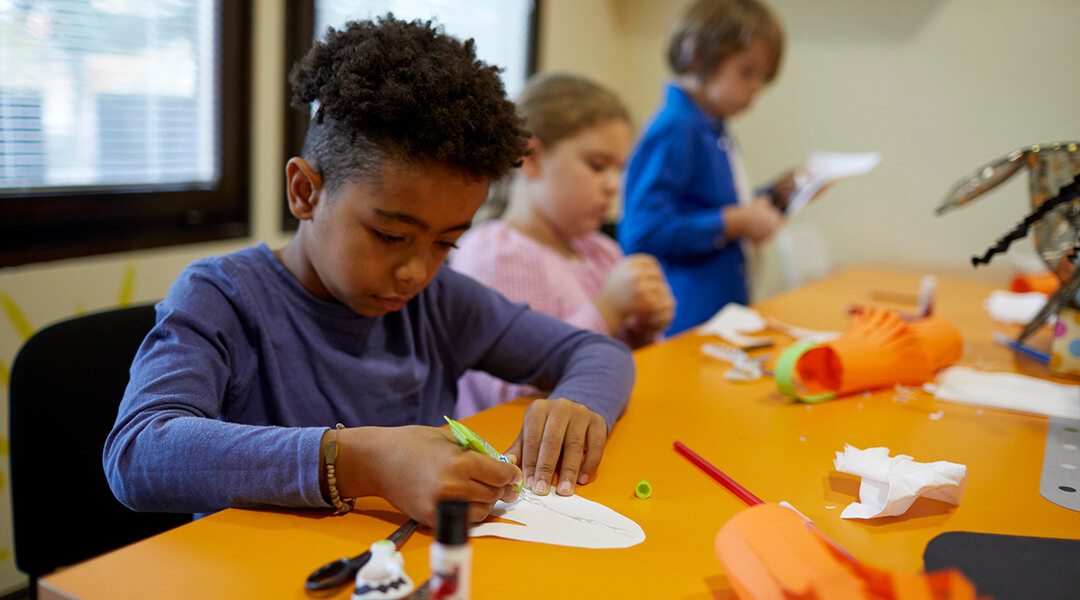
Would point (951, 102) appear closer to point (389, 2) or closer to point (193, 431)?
point (389, 2)

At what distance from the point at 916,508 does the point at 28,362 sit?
0.89 m

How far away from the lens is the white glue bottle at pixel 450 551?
401 millimetres

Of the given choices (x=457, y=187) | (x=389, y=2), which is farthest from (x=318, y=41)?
(x=389, y=2)

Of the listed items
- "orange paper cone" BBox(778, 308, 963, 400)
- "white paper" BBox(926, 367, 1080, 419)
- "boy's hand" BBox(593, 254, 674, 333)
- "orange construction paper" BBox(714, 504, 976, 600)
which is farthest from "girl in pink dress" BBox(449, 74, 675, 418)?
"orange construction paper" BBox(714, 504, 976, 600)

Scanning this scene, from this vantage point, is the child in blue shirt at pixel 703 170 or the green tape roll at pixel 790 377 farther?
the child in blue shirt at pixel 703 170

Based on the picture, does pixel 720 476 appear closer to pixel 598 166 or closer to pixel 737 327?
pixel 737 327

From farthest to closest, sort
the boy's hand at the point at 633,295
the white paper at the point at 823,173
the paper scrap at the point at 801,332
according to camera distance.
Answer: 1. the white paper at the point at 823,173
2. the paper scrap at the point at 801,332
3. the boy's hand at the point at 633,295

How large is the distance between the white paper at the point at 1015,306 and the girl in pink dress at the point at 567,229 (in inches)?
31.1

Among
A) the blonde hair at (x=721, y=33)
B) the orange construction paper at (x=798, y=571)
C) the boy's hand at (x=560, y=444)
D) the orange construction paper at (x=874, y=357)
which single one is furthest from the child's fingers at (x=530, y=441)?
the blonde hair at (x=721, y=33)

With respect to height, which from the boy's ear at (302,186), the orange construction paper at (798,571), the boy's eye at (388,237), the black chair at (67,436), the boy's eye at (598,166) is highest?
the boy's eye at (598,166)

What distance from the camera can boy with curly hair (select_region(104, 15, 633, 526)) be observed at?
2.10 ft

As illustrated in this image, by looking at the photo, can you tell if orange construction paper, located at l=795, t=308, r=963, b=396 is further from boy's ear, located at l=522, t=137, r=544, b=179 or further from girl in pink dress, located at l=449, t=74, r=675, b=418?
boy's ear, located at l=522, t=137, r=544, b=179

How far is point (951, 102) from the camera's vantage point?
3.11 m

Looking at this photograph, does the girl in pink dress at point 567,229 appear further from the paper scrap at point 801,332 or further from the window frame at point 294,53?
the window frame at point 294,53
